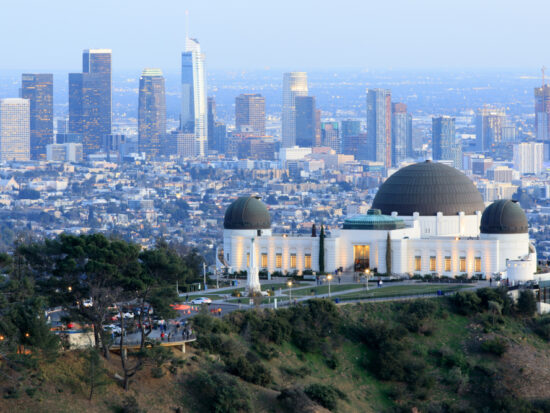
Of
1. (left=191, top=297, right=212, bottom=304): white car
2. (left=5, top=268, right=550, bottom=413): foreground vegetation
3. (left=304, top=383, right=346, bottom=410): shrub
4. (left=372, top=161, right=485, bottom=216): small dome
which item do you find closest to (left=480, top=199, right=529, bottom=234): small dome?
(left=372, top=161, right=485, bottom=216): small dome

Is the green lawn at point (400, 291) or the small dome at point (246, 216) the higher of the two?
the small dome at point (246, 216)

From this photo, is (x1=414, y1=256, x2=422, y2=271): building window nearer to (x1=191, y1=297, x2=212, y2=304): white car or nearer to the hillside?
the hillside

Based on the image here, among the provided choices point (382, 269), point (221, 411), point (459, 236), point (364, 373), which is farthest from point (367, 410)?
point (459, 236)

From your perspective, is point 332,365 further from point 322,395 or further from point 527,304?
point 527,304

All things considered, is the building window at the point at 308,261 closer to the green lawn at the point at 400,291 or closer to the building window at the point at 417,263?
the building window at the point at 417,263

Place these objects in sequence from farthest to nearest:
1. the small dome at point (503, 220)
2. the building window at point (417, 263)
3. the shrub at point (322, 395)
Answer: the small dome at point (503, 220) < the building window at point (417, 263) < the shrub at point (322, 395)

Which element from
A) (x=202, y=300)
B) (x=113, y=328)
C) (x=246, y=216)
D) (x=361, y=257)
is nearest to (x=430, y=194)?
(x=361, y=257)

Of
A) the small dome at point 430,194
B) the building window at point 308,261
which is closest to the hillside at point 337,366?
the building window at point 308,261
